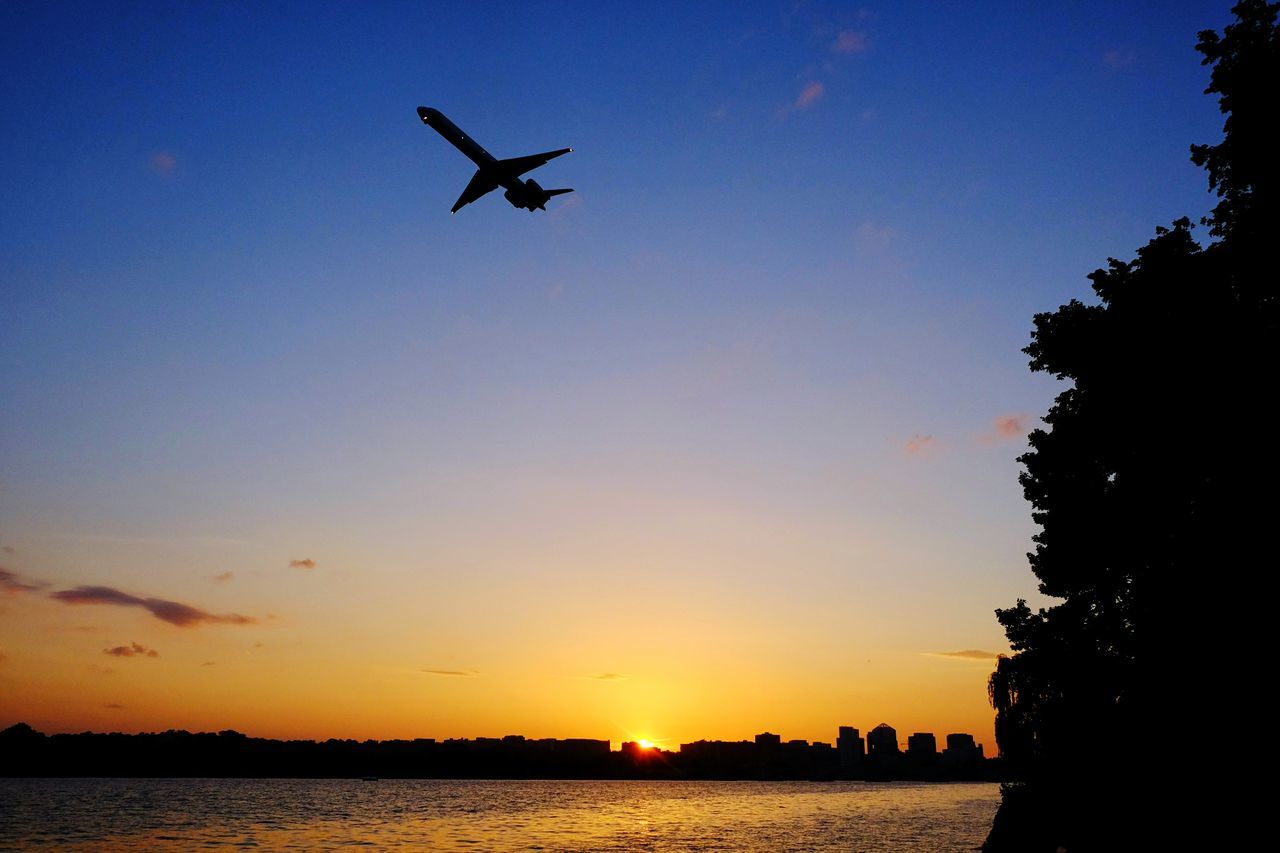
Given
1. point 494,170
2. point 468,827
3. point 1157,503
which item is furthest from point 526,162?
point 468,827

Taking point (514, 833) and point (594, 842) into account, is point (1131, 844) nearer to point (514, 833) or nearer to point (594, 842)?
point (594, 842)

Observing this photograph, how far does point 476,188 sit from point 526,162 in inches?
147

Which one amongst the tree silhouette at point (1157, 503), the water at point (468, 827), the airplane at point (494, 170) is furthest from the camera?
the water at point (468, 827)

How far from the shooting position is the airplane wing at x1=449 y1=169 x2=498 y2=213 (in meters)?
50.6

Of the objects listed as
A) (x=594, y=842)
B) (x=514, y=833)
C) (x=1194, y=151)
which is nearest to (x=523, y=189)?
(x=1194, y=151)

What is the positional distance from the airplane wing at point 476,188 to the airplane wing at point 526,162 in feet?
4.62

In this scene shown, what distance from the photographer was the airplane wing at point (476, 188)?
50594mm

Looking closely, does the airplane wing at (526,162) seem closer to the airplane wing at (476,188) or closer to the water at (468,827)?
the airplane wing at (476,188)

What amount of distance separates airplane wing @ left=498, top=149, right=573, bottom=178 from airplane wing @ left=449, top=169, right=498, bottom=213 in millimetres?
1409

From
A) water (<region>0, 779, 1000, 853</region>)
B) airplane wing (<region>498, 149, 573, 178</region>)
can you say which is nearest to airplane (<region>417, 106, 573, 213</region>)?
airplane wing (<region>498, 149, 573, 178</region>)

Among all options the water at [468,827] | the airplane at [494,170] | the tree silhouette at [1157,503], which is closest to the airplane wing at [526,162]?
the airplane at [494,170]

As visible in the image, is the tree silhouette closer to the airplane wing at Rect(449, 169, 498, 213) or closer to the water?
the airplane wing at Rect(449, 169, 498, 213)

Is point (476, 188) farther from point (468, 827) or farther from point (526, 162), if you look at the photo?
point (468, 827)

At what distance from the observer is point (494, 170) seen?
49.8 meters
